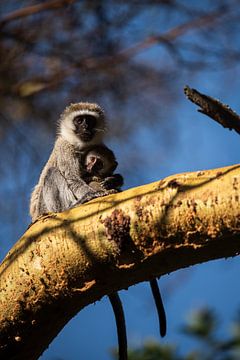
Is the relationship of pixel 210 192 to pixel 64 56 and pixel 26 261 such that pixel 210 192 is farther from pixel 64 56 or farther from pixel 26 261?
pixel 64 56

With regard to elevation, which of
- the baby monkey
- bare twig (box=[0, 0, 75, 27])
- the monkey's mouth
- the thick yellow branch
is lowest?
the thick yellow branch

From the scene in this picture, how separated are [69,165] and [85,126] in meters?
0.57

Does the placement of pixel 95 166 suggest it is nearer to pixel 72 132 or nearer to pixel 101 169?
pixel 101 169

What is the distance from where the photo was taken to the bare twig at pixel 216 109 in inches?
82.8

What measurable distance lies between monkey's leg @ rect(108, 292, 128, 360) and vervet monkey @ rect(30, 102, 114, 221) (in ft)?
1.86

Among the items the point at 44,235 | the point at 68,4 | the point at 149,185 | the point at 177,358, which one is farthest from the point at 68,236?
the point at 68,4

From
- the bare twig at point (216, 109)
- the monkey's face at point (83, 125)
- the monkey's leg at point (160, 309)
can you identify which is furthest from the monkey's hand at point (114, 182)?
the bare twig at point (216, 109)

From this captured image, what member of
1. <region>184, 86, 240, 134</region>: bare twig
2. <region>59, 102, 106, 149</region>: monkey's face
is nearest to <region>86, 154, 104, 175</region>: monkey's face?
<region>59, 102, 106, 149</region>: monkey's face

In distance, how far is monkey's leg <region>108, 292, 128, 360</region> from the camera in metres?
2.95

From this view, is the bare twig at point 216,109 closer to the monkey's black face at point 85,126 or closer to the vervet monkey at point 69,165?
the vervet monkey at point 69,165

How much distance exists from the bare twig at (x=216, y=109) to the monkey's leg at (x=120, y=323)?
129 centimetres

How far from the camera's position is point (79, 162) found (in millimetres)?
4297

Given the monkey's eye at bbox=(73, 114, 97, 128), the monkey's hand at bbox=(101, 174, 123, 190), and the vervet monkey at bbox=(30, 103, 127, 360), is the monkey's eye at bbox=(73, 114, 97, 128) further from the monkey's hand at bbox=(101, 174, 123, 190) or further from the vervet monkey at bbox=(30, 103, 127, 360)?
the monkey's hand at bbox=(101, 174, 123, 190)

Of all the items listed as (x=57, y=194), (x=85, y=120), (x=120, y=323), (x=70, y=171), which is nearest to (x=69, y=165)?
(x=70, y=171)
